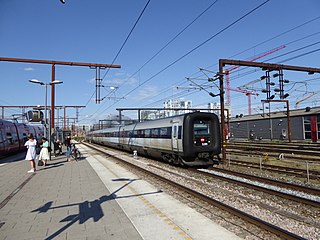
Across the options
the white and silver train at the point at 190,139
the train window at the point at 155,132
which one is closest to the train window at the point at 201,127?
the white and silver train at the point at 190,139

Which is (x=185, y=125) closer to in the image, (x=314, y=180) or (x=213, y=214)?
(x=314, y=180)

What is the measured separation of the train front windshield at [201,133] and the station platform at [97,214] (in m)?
4.53

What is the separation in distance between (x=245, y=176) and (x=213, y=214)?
17.7ft

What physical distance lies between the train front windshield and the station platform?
453 centimetres

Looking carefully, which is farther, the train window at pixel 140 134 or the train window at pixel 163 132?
the train window at pixel 140 134

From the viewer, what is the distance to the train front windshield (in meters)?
12.9

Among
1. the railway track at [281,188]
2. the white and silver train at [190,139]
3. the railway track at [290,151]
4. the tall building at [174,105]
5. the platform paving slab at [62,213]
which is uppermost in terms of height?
the tall building at [174,105]

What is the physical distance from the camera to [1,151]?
1792 centimetres

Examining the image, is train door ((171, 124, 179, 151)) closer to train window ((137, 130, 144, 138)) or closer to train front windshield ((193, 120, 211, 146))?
train front windshield ((193, 120, 211, 146))

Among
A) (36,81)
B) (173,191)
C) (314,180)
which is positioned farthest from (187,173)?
(36,81)

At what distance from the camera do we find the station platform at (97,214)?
186 inches

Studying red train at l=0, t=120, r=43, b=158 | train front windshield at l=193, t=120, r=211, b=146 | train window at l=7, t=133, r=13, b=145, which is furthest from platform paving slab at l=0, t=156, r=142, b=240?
train window at l=7, t=133, r=13, b=145

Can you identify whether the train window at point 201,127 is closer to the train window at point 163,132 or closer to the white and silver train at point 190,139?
the white and silver train at point 190,139

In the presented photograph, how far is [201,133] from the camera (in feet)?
43.3
